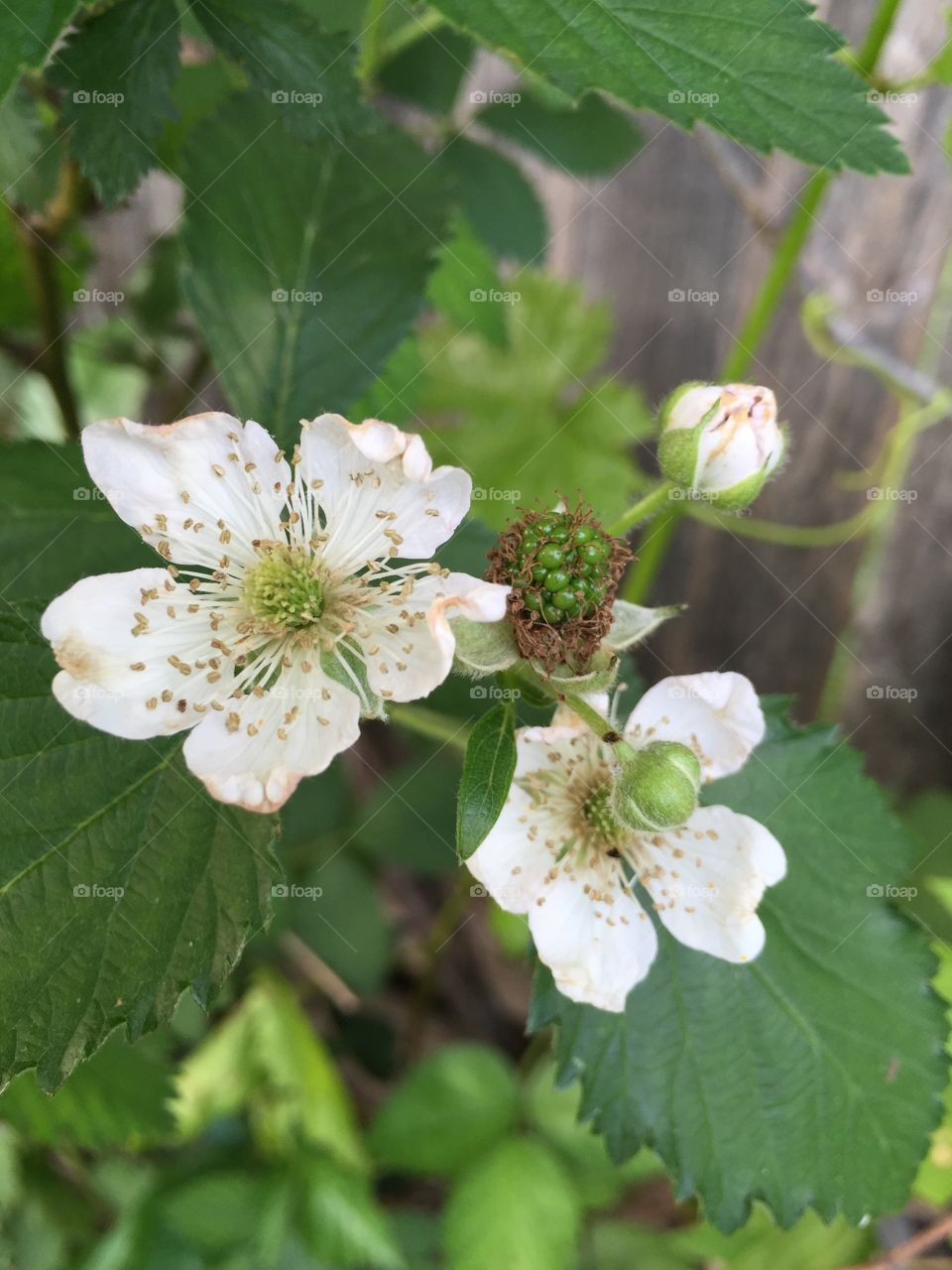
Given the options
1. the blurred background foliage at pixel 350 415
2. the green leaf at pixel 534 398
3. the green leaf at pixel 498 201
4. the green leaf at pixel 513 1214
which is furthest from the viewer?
the green leaf at pixel 534 398

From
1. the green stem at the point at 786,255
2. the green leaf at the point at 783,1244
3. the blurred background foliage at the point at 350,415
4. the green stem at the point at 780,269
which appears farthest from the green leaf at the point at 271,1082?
the green stem at the point at 780,269

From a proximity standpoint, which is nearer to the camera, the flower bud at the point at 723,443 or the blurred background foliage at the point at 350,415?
the flower bud at the point at 723,443

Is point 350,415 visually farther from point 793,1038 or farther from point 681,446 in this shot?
point 793,1038

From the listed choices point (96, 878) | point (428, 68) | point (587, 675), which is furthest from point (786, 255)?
point (96, 878)

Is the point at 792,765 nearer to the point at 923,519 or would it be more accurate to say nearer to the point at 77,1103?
the point at 77,1103

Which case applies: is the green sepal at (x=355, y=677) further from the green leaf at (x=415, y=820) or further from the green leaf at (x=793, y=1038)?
the green leaf at (x=415, y=820)

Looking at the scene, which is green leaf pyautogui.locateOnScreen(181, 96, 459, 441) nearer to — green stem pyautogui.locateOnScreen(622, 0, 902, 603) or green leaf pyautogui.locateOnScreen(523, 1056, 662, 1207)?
green stem pyautogui.locateOnScreen(622, 0, 902, 603)

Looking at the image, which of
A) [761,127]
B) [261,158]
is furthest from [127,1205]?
[761,127]

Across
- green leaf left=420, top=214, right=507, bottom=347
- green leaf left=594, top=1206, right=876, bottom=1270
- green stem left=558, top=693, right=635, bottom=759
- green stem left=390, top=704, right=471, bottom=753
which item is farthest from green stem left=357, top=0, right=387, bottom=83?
green leaf left=594, top=1206, right=876, bottom=1270
